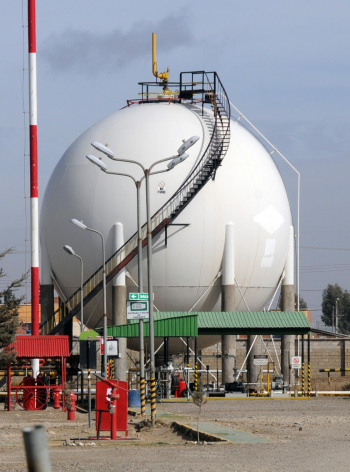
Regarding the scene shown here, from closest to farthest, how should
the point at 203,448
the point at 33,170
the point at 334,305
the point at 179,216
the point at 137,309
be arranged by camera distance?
the point at 203,448
the point at 137,309
the point at 179,216
the point at 33,170
the point at 334,305

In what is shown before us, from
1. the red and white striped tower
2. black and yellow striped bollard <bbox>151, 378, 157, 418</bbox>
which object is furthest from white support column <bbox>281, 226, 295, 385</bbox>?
black and yellow striped bollard <bbox>151, 378, 157, 418</bbox>

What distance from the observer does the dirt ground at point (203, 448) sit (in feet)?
38.0

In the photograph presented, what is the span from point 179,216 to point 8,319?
10152 millimetres

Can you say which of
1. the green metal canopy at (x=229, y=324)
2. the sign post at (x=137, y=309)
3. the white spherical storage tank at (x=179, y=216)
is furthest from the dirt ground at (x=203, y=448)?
the white spherical storage tank at (x=179, y=216)

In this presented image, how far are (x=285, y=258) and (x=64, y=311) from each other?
443 inches

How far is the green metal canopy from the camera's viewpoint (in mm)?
32281

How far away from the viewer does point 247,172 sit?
120ft

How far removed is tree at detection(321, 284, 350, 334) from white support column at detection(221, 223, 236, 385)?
4139 inches

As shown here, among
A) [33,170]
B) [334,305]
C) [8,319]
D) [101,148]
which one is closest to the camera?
[101,148]

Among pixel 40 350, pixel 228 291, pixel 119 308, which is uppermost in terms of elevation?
pixel 228 291

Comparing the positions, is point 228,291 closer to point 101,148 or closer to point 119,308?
point 119,308

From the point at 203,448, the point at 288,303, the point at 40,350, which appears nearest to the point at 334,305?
the point at 288,303

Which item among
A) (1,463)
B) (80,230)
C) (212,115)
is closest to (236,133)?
(212,115)

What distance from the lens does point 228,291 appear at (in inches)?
1401
